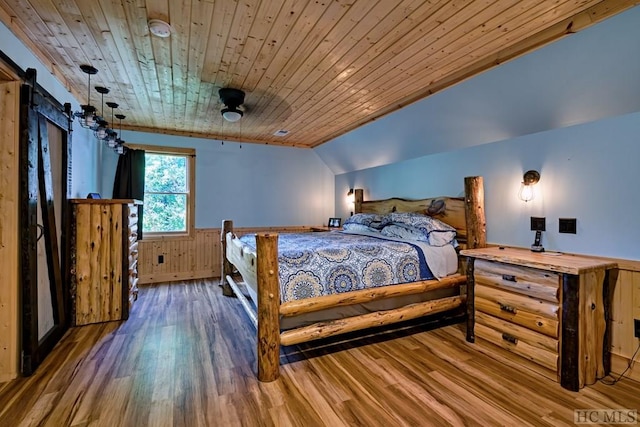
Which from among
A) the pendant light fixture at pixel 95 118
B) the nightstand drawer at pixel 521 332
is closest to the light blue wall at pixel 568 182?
the nightstand drawer at pixel 521 332

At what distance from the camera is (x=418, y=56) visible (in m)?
2.42

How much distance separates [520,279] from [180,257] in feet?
15.4

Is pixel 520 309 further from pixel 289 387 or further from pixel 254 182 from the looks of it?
pixel 254 182

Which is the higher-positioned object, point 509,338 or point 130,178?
point 130,178

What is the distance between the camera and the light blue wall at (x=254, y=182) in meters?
5.07

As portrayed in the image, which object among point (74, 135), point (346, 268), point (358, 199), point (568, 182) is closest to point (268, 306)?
point (346, 268)

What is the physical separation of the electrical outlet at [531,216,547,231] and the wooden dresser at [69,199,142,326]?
407 cm

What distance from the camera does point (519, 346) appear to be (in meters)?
2.31

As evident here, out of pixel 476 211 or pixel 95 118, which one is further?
pixel 476 211

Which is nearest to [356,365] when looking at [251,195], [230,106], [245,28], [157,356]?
[157,356]

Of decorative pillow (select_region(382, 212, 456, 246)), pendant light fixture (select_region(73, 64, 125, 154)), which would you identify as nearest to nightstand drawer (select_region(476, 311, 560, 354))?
decorative pillow (select_region(382, 212, 456, 246))

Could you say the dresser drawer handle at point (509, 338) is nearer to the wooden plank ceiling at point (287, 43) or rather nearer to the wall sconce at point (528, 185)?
the wall sconce at point (528, 185)

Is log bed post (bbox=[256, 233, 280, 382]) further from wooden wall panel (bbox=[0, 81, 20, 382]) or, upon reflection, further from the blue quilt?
wooden wall panel (bbox=[0, 81, 20, 382])

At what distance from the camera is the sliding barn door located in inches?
82.7
